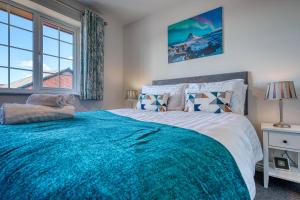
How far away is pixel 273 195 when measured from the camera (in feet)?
5.03

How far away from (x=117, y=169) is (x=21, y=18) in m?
2.90

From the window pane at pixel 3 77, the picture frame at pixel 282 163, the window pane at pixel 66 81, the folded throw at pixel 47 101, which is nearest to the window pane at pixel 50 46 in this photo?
the window pane at pixel 66 81

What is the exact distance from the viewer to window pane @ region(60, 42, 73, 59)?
281cm

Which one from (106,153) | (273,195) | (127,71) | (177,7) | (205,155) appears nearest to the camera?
(106,153)

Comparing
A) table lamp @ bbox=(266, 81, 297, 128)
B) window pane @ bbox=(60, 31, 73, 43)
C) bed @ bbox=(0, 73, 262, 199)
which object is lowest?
bed @ bbox=(0, 73, 262, 199)

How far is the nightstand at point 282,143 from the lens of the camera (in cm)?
153

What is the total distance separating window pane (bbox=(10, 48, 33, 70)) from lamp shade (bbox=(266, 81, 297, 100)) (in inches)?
121

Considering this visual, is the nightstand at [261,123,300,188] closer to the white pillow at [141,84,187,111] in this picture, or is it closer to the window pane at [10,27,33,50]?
the white pillow at [141,84,187,111]

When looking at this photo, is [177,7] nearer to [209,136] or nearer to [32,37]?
[32,37]

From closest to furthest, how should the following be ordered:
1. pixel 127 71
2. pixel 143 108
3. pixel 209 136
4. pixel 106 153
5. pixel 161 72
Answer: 1. pixel 106 153
2. pixel 209 136
3. pixel 143 108
4. pixel 161 72
5. pixel 127 71

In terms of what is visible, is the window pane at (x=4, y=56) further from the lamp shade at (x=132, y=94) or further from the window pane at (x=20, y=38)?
the lamp shade at (x=132, y=94)

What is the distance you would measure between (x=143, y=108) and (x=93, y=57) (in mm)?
1326

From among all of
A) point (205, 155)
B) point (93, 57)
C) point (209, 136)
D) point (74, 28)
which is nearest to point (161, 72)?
point (93, 57)

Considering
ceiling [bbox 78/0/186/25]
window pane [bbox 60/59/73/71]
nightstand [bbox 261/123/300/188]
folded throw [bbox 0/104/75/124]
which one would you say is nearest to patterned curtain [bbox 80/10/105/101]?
ceiling [bbox 78/0/186/25]
